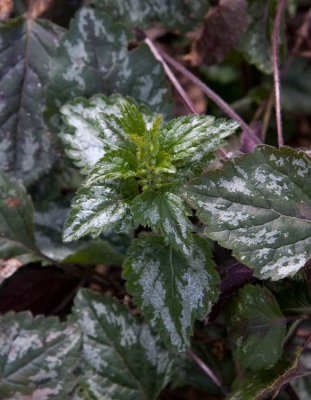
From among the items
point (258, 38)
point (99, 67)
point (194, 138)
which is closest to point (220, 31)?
point (258, 38)

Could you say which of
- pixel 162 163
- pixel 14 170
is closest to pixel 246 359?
pixel 162 163

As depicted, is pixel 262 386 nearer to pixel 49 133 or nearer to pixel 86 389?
pixel 86 389

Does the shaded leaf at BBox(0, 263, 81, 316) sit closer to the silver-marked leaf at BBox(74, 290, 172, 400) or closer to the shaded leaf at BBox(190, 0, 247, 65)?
the silver-marked leaf at BBox(74, 290, 172, 400)

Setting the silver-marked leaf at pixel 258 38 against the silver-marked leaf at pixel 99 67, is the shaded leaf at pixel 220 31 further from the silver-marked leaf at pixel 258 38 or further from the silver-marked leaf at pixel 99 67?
the silver-marked leaf at pixel 99 67

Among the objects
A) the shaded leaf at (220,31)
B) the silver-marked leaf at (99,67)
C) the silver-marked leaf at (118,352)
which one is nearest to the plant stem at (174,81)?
the silver-marked leaf at (99,67)

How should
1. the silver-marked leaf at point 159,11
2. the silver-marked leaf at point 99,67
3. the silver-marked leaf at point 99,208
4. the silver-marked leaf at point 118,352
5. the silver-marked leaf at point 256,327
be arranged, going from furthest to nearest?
the silver-marked leaf at point 159,11
the silver-marked leaf at point 99,67
the silver-marked leaf at point 118,352
the silver-marked leaf at point 256,327
the silver-marked leaf at point 99,208

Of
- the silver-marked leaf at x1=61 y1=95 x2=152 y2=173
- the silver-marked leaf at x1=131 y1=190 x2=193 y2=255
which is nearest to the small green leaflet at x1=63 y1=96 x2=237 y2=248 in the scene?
the silver-marked leaf at x1=131 y1=190 x2=193 y2=255

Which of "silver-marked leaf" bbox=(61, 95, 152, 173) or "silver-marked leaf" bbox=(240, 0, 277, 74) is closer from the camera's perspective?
"silver-marked leaf" bbox=(61, 95, 152, 173)
